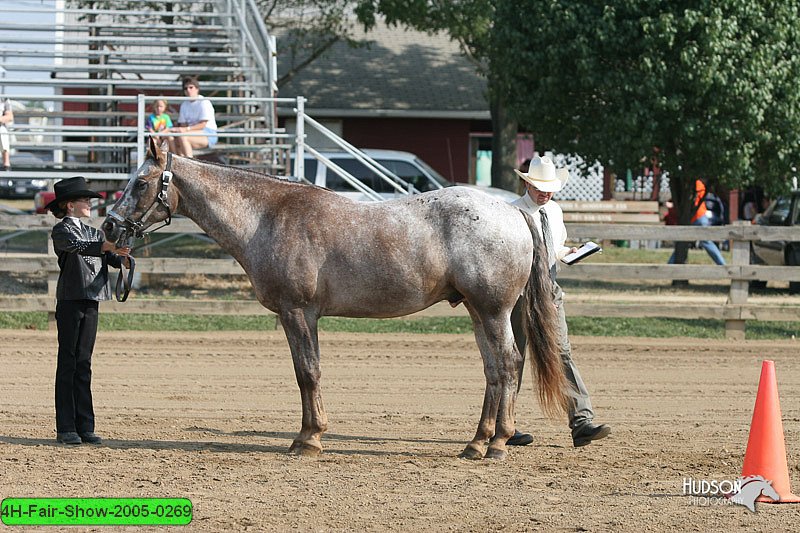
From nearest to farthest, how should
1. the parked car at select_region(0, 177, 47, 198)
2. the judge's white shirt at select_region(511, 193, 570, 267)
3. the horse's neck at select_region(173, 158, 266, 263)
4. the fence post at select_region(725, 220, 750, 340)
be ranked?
1. the horse's neck at select_region(173, 158, 266, 263)
2. the judge's white shirt at select_region(511, 193, 570, 267)
3. the fence post at select_region(725, 220, 750, 340)
4. the parked car at select_region(0, 177, 47, 198)

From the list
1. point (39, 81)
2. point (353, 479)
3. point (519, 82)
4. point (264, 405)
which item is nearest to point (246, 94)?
point (39, 81)

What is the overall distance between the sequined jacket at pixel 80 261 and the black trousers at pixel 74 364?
0.10 metres

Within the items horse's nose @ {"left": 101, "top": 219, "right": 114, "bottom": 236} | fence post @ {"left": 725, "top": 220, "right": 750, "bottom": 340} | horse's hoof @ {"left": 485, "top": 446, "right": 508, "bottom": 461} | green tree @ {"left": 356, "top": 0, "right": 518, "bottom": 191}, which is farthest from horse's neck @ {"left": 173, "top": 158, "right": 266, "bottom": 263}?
green tree @ {"left": 356, "top": 0, "right": 518, "bottom": 191}

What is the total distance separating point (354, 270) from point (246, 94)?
12.5m

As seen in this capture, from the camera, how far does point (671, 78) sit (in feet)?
59.0

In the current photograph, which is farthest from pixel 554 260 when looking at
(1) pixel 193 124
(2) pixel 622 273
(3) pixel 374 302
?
(1) pixel 193 124

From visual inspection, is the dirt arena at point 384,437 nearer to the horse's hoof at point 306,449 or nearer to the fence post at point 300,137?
the horse's hoof at point 306,449

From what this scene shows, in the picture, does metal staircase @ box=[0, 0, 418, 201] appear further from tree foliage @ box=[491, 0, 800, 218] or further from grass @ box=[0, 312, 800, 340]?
tree foliage @ box=[491, 0, 800, 218]

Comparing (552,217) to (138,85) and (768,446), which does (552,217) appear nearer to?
(768,446)

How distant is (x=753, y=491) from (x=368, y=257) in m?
2.84

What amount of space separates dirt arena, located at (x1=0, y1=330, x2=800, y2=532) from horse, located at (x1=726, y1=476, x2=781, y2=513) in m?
0.09

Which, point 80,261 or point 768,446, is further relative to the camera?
point 80,261

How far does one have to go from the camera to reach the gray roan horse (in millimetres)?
7465

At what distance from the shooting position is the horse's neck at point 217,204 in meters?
7.68
